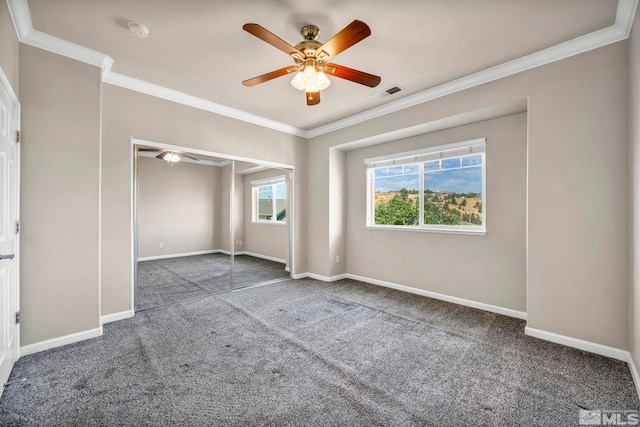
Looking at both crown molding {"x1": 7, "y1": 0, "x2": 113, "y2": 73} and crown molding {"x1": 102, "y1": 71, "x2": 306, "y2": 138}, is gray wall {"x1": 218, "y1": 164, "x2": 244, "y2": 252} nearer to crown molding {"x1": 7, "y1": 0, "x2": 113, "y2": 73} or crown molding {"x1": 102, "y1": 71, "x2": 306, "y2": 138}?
crown molding {"x1": 102, "y1": 71, "x2": 306, "y2": 138}

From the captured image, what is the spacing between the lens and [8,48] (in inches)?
83.1

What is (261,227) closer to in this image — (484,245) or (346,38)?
(484,245)

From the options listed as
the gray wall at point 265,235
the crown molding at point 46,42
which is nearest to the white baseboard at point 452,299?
the gray wall at point 265,235

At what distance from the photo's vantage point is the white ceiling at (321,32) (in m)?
2.11

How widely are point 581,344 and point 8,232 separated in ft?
16.0

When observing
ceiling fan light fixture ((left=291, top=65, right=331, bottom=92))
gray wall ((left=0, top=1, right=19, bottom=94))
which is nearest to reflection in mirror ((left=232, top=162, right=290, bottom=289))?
ceiling fan light fixture ((left=291, top=65, right=331, bottom=92))

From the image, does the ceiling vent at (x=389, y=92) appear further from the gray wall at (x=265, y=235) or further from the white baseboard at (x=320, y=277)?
the white baseboard at (x=320, y=277)

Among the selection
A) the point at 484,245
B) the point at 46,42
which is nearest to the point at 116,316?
the point at 46,42

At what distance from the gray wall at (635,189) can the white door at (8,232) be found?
4510 mm

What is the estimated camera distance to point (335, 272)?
505 cm

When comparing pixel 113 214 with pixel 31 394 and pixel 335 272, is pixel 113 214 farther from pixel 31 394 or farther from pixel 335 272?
pixel 335 272

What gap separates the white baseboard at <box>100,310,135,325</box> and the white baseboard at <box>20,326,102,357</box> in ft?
1.10

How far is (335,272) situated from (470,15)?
4.00 meters

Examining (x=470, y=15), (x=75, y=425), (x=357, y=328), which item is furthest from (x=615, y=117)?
(x=75, y=425)
